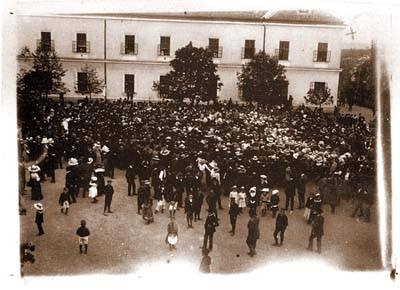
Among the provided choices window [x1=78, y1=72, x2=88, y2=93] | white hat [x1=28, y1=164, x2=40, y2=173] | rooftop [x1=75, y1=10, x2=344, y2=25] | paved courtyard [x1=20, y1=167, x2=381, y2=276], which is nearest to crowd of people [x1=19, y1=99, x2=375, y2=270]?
white hat [x1=28, y1=164, x2=40, y2=173]

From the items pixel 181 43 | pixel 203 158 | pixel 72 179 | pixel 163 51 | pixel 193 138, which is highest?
pixel 181 43

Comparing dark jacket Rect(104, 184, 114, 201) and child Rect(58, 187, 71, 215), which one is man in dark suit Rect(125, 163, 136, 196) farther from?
child Rect(58, 187, 71, 215)

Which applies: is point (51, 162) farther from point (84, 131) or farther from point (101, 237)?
point (101, 237)

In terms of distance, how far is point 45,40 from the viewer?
674 centimetres

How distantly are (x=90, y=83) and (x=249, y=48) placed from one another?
6.87 ft

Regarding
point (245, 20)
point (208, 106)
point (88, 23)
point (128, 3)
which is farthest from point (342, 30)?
point (88, 23)

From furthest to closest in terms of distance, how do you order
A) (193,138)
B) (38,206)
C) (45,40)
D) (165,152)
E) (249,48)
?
(193,138), (165,152), (249,48), (38,206), (45,40)

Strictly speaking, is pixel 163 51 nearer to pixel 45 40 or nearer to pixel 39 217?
pixel 45 40

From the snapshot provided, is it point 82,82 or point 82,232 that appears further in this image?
point 82,82

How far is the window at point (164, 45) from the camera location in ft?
23.1

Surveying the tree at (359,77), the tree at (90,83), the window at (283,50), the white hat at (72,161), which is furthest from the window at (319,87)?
the white hat at (72,161)

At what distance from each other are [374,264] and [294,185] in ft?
4.70

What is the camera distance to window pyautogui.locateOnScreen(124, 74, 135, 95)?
716 centimetres

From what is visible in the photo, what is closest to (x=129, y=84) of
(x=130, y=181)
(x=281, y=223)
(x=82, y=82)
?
(x=82, y=82)
